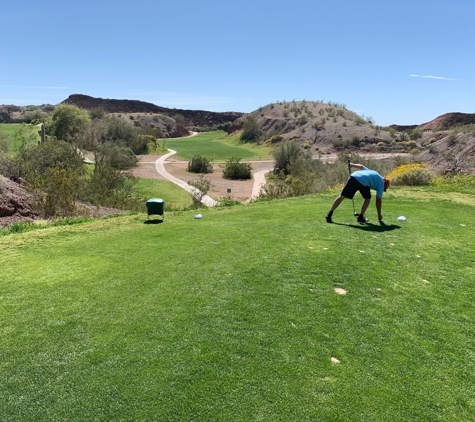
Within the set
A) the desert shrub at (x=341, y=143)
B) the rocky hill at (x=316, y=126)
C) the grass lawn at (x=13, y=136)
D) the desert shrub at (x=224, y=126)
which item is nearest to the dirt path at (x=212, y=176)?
the grass lawn at (x=13, y=136)

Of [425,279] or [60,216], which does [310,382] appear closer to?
[425,279]

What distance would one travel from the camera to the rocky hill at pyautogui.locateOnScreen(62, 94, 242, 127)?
11669 centimetres

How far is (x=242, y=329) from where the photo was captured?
468 centimetres

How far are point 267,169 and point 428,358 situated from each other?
42.1m

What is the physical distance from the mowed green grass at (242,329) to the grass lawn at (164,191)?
59.1ft

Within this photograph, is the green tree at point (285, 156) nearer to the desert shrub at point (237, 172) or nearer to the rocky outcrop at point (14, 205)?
the desert shrub at point (237, 172)

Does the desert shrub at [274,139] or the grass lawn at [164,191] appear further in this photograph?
the desert shrub at [274,139]

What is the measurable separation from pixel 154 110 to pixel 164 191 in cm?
9631

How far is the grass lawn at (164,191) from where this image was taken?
26.5 metres

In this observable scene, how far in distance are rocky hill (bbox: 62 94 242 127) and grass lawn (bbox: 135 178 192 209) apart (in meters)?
88.5

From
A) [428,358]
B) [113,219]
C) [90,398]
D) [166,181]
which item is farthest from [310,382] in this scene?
[166,181]

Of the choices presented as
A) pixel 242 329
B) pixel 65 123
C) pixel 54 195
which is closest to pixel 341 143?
pixel 65 123

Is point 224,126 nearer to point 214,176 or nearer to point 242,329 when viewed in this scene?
point 214,176

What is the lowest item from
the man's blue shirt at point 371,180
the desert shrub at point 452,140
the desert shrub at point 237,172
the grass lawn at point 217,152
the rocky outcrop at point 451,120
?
the desert shrub at point 237,172
